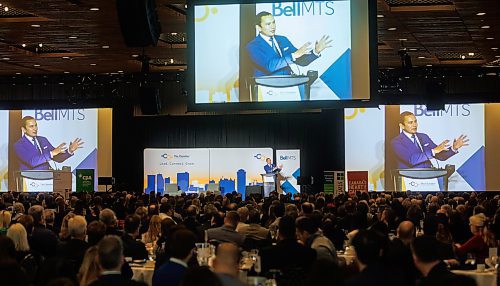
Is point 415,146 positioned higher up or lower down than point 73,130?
lower down

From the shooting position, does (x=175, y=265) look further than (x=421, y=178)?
No

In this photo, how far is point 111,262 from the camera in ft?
17.9

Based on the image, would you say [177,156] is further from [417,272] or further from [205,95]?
[417,272]

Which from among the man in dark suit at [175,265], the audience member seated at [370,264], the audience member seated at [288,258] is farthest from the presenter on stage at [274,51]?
the audience member seated at [370,264]

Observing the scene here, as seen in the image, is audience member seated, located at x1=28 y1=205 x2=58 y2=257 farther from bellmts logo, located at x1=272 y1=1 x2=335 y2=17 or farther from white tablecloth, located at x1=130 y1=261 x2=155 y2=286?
bellmts logo, located at x1=272 y1=1 x2=335 y2=17

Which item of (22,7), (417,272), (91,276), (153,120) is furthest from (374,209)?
(153,120)

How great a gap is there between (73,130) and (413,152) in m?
11.2

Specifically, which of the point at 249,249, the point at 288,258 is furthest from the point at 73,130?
the point at 288,258

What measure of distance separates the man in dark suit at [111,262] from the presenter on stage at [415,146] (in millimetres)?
22408

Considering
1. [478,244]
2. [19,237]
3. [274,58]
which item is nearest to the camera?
[19,237]

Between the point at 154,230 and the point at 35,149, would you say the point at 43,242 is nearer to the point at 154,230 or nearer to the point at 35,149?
the point at 154,230

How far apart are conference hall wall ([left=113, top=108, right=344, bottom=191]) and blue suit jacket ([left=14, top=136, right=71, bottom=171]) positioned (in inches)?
84.4

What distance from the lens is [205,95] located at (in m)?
13.2

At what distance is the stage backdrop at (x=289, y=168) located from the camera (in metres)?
29.3
